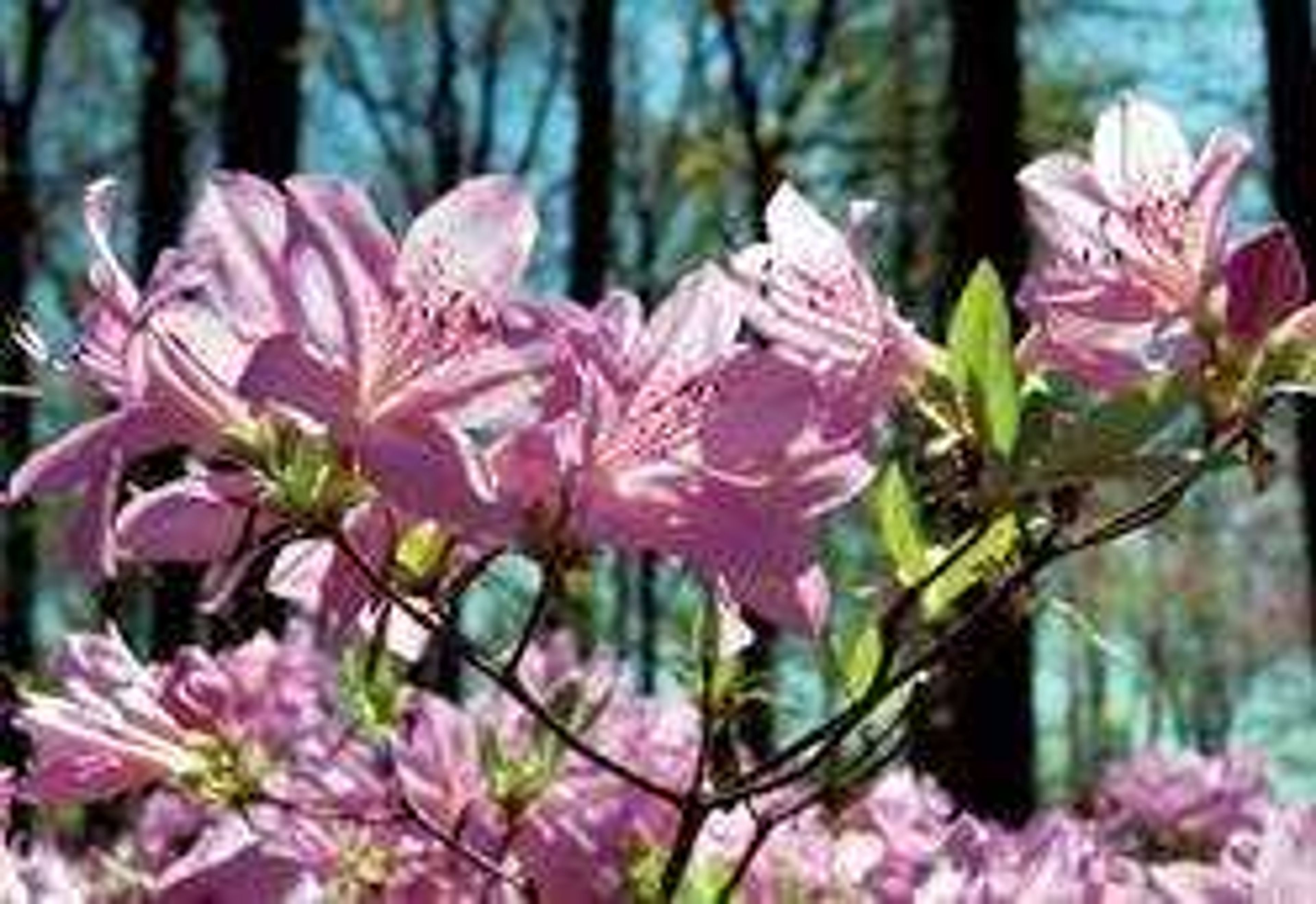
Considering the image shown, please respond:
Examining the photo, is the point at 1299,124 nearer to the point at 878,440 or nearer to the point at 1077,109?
the point at 1077,109

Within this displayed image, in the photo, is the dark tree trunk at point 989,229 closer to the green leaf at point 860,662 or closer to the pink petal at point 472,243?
the green leaf at point 860,662

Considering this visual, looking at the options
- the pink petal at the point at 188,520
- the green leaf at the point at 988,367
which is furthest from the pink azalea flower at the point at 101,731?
the green leaf at the point at 988,367

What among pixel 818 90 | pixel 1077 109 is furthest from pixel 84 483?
pixel 1077 109

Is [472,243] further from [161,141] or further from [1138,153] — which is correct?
[161,141]

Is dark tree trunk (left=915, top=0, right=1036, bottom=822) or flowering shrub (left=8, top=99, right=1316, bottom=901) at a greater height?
flowering shrub (left=8, top=99, right=1316, bottom=901)

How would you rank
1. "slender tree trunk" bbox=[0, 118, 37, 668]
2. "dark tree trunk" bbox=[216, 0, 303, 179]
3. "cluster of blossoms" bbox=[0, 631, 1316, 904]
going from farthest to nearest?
1. "slender tree trunk" bbox=[0, 118, 37, 668]
2. "dark tree trunk" bbox=[216, 0, 303, 179]
3. "cluster of blossoms" bbox=[0, 631, 1316, 904]

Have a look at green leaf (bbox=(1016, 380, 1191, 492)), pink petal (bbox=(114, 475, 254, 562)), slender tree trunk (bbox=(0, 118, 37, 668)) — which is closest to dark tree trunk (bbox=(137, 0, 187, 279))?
slender tree trunk (bbox=(0, 118, 37, 668))

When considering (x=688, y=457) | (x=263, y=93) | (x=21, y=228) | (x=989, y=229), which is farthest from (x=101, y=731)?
(x=21, y=228)

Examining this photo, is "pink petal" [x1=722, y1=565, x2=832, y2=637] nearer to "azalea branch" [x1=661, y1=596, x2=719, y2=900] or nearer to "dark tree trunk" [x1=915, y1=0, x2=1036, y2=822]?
"azalea branch" [x1=661, y1=596, x2=719, y2=900]

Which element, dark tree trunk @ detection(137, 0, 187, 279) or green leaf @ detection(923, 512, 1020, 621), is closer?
green leaf @ detection(923, 512, 1020, 621)
